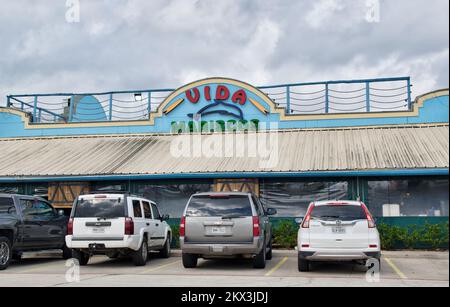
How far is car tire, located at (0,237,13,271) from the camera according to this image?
523 inches

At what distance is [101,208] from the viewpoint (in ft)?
43.4

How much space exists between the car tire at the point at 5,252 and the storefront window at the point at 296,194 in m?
9.01

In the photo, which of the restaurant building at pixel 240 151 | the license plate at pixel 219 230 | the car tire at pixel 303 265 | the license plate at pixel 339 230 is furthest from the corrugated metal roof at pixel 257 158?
the license plate at pixel 339 230

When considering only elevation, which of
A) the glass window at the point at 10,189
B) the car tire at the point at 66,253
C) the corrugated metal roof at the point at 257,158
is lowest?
the car tire at the point at 66,253

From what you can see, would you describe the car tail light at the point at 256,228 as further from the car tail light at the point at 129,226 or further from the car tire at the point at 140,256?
the car tire at the point at 140,256

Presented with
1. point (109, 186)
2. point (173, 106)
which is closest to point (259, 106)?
point (173, 106)

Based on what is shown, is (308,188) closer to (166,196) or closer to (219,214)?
(166,196)

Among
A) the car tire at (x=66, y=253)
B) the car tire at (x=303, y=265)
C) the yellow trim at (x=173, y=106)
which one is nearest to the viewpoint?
the car tire at (x=303, y=265)

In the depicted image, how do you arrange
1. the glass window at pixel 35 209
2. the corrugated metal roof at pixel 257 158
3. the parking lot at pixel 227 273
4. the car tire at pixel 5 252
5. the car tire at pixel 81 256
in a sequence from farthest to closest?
the corrugated metal roof at pixel 257 158, the glass window at pixel 35 209, the car tire at pixel 81 256, the car tire at pixel 5 252, the parking lot at pixel 227 273

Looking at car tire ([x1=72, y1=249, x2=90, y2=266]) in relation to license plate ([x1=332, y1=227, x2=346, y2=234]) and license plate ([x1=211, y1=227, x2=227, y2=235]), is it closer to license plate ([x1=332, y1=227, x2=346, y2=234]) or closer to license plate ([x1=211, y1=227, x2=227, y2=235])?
license plate ([x1=211, y1=227, x2=227, y2=235])

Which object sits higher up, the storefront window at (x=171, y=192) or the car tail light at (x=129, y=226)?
the storefront window at (x=171, y=192)

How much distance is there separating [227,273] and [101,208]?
371 centimetres

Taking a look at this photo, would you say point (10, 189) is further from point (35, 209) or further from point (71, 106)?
point (35, 209)

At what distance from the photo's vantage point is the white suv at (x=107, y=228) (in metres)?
13.0
